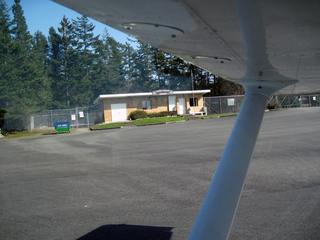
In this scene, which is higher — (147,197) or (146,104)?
(146,104)

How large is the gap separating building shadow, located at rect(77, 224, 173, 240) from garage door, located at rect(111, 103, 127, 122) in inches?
1191

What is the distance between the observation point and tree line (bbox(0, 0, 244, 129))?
38.2 m

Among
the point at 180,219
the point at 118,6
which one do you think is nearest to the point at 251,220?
the point at 180,219

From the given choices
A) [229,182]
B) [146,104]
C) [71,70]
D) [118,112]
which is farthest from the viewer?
[71,70]

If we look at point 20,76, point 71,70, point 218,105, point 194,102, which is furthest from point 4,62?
point 218,105

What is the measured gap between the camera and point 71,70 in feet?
183

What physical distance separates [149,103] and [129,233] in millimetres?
31970

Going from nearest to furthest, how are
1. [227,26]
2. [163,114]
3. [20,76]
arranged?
[227,26] → [163,114] → [20,76]

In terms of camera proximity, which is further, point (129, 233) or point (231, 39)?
point (129, 233)

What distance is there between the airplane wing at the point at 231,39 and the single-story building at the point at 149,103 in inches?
1242

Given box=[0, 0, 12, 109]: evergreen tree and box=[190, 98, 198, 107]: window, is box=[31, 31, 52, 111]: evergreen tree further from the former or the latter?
box=[190, 98, 198, 107]: window

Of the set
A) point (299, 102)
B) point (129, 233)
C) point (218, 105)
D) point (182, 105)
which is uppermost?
point (182, 105)

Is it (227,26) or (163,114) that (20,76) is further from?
(227,26)

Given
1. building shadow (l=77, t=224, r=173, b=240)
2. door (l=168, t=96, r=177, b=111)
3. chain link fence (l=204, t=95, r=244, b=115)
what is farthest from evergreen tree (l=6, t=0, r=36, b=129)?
building shadow (l=77, t=224, r=173, b=240)
